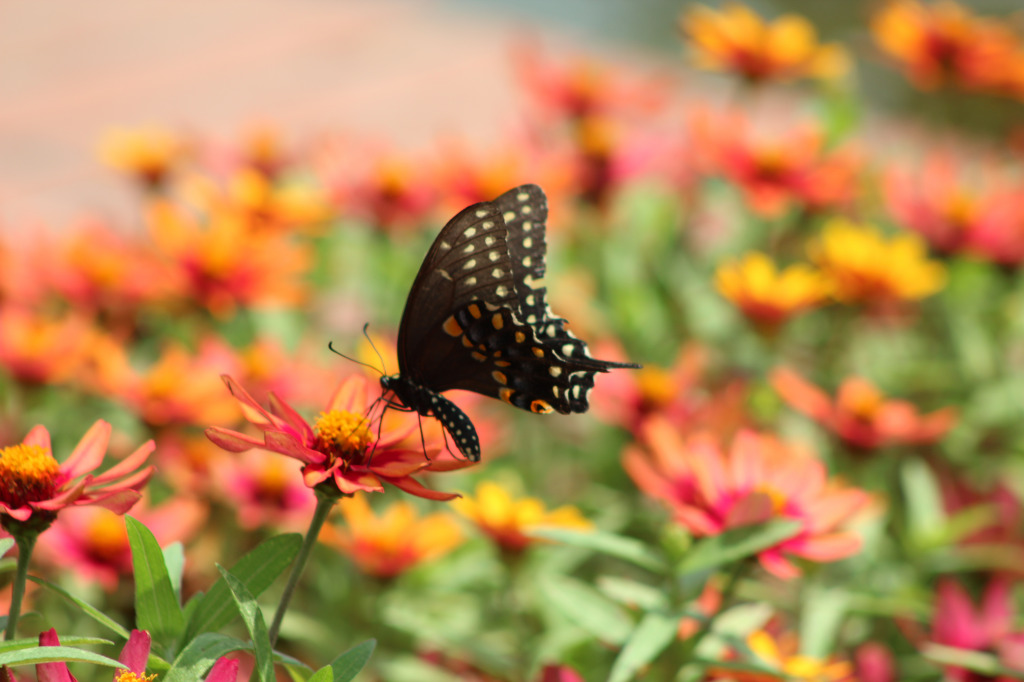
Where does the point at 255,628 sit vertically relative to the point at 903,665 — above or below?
below

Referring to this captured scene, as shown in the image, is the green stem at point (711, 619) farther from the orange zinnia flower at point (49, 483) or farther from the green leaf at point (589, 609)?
the orange zinnia flower at point (49, 483)

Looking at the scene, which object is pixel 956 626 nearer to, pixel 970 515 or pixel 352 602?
pixel 970 515

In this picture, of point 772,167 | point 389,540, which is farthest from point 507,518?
point 772,167

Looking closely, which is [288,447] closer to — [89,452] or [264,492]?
[89,452]

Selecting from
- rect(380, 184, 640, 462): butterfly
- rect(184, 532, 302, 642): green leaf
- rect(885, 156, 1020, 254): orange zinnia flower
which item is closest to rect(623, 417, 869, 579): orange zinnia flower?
rect(380, 184, 640, 462): butterfly

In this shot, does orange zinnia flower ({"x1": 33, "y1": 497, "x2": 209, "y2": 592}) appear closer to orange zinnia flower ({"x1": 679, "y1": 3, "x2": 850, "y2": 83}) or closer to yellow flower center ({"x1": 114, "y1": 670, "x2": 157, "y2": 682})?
yellow flower center ({"x1": 114, "y1": 670, "x2": 157, "y2": 682})

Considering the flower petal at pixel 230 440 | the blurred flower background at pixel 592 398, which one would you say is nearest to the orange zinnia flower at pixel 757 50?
the blurred flower background at pixel 592 398

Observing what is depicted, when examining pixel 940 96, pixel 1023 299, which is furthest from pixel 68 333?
pixel 940 96
